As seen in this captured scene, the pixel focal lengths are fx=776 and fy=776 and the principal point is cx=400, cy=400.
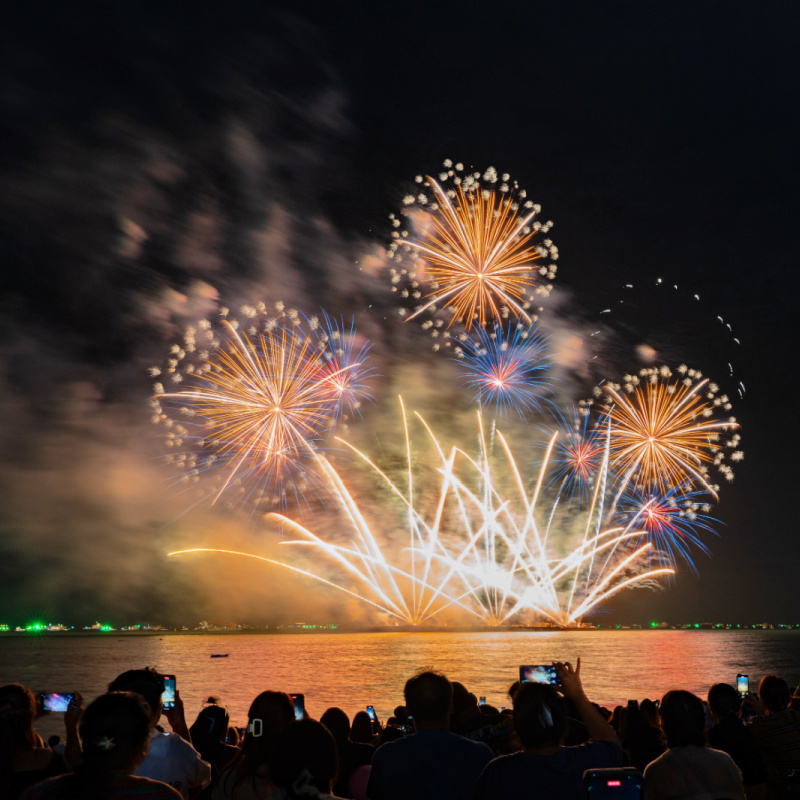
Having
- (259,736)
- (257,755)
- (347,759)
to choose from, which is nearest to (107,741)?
(257,755)

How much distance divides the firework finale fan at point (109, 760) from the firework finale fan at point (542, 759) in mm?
1696

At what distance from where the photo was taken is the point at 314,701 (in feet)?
185

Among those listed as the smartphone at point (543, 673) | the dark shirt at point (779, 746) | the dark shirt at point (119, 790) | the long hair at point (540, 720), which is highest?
the smartphone at point (543, 673)

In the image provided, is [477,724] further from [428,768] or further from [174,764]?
[174,764]

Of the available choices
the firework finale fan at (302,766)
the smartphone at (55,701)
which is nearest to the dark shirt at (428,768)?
the firework finale fan at (302,766)

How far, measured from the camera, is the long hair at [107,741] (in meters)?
3.62

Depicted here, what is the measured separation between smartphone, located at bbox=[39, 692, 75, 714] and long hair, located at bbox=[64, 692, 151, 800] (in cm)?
305

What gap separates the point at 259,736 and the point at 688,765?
2.71 meters

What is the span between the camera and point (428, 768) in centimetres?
469

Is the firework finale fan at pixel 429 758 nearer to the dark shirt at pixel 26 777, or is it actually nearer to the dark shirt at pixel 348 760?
the dark shirt at pixel 26 777

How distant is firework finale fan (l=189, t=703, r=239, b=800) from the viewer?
24.5 ft

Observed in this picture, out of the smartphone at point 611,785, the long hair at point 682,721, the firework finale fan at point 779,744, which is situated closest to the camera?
the smartphone at point 611,785

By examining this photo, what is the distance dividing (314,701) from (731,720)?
54.3 meters

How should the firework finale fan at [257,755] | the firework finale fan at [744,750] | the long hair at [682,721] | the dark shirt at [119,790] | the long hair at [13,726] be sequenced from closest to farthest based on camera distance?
the dark shirt at [119,790] → the firework finale fan at [257,755] → the long hair at [13,726] → the long hair at [682,721] → the firework finale fan at [744,750]
